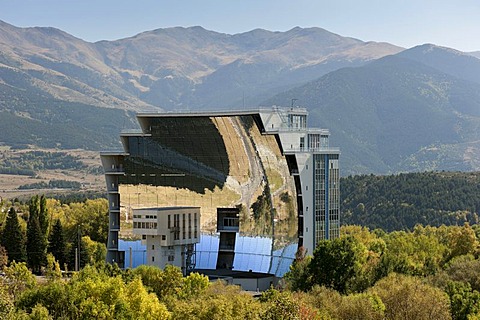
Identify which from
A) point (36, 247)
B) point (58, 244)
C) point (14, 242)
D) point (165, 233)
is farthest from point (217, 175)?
point (14, 242)

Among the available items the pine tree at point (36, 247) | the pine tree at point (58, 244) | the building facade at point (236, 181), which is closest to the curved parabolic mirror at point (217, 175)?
the building facade at point (236, 181)

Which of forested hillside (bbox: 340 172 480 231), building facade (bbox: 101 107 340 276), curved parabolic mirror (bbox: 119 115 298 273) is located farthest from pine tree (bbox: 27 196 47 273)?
forested hillside (bbox: 340 172 480 231)

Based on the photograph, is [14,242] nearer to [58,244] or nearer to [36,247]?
[36,247]

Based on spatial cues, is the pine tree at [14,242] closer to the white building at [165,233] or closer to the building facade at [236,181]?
the building facade at [236,181]

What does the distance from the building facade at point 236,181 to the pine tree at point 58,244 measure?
5.02m

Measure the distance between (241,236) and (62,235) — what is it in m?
18.0

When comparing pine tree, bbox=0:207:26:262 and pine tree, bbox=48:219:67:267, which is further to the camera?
pine tree, bbox=48:219:67:267

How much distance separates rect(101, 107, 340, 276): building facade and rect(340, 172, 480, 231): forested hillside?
60264mm

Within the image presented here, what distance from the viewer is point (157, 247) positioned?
9119 cm

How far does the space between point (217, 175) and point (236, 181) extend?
2034 millimetres

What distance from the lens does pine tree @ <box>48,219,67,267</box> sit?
9894 cm

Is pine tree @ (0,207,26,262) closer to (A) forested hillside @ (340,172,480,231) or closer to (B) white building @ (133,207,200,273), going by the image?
(B) white building @ (133,207,200,273)

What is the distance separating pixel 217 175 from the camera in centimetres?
9394

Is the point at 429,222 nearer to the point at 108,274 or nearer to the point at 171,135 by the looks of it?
the point at 171,135
